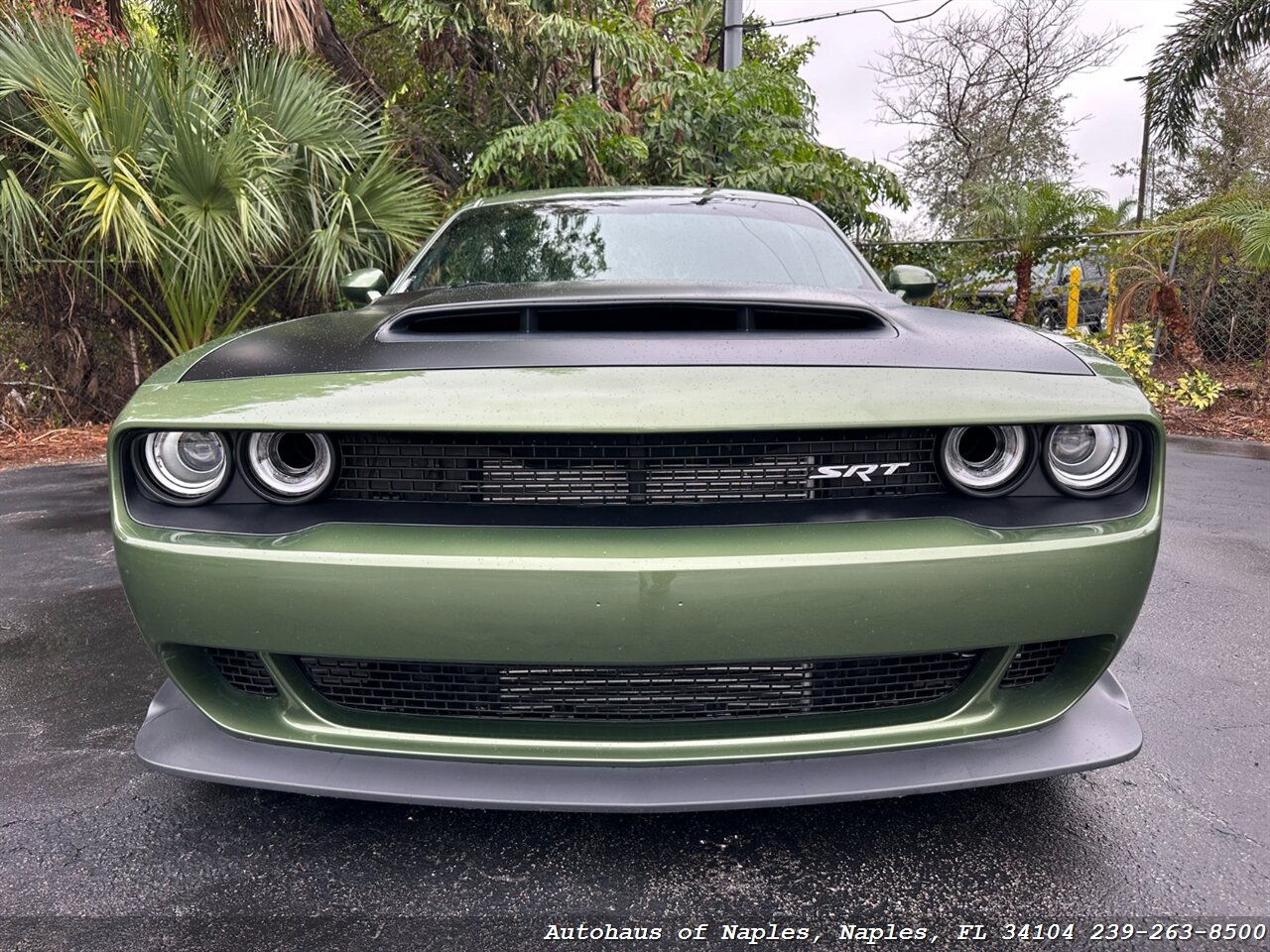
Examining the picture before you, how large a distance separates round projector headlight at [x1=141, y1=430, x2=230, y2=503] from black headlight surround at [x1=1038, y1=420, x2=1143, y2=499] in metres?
1.41

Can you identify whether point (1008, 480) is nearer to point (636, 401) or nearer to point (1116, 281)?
point (636, 401)

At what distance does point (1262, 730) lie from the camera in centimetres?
202

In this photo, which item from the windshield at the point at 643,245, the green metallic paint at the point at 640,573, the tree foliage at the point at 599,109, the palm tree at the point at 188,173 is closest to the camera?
the green metallic paint at the point at 640,573

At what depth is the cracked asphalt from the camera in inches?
54.6

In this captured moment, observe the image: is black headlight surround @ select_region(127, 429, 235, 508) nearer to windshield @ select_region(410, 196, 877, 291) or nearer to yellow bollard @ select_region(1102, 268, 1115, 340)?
windshield @ select_region(410, 196, 877, 291)

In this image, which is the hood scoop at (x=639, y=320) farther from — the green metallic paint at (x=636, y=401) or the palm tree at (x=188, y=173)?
the palm tree at (x=188, y=173)

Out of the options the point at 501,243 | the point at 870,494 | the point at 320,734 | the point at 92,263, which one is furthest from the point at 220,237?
the point at 870,494

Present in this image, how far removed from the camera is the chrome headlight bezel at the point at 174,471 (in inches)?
56.6

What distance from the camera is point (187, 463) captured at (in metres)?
1.47

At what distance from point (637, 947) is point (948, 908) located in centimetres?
53

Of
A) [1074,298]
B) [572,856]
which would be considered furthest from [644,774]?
[1074,298]

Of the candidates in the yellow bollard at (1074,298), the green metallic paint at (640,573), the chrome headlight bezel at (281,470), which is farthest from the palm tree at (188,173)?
the yellow bollard at (1074,298)

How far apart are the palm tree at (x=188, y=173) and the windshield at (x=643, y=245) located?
129 inches

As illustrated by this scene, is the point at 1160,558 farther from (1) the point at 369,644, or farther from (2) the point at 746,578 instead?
(1) the point at 369,644
